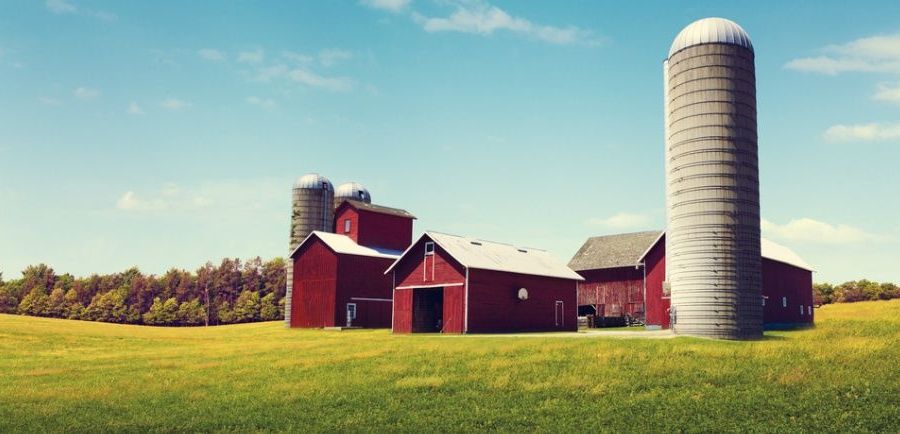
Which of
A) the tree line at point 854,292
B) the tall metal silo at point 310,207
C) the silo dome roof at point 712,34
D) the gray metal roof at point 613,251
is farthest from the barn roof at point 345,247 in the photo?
the tree line at point 854,292

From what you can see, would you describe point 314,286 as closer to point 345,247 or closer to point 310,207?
point 345,247

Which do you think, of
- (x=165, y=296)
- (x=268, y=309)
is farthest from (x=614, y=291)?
(x=165, y=296)

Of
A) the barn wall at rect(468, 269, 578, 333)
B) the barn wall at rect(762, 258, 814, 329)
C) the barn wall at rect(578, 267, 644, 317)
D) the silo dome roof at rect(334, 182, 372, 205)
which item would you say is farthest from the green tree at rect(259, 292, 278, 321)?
the barn wall at rect(762, 258, 814, 329)

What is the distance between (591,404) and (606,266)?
136ft

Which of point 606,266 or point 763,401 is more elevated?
point 606,266

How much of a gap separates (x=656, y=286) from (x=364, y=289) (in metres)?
21.9

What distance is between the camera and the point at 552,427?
16.3 m

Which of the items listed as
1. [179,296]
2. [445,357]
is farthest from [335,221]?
[179,296]

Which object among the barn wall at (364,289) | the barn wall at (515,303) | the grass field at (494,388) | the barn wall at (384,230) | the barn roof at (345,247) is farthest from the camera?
the barn wall at (384,230)

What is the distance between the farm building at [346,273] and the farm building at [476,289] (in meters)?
8.99

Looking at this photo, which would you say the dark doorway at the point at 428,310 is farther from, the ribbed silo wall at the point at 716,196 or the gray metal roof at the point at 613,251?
the ribbed silo wall at the point at 716,196

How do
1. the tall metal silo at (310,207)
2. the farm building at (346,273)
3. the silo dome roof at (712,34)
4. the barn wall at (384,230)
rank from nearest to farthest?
the silo dome roof at (712,34), the farm building at (346,273), the barn wall at (384,230), the tall metal silo at (310,207)

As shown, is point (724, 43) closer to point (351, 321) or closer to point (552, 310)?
point (552, 310)

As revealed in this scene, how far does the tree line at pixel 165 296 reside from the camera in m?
105
